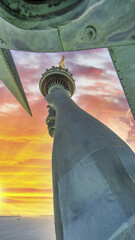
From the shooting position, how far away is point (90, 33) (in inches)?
82.2

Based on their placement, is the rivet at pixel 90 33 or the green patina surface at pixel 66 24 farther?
the rivet at pixel 90 33

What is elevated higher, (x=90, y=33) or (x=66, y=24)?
(x=66, y=24)

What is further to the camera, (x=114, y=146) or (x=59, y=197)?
(x=114, y=146)

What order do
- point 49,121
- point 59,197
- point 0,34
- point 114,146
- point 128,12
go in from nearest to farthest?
1. point 128,12
2. point 0,34
3. point 59,197
4. point 114,146
5. point 49,121

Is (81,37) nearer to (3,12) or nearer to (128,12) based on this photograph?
(128,12)

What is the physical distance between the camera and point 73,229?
4004 mm

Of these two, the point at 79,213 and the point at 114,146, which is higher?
the point at 114,146

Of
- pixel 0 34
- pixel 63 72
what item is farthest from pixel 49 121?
pixel 0 34

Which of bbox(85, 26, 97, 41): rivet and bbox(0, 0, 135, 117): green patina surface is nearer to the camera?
bbox(0, 0, 135, 117): green patina surface

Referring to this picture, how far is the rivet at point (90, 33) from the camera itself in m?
2.04

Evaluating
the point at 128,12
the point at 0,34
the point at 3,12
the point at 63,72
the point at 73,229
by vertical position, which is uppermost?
the point at 63,72

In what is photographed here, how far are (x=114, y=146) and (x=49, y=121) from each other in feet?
82.1

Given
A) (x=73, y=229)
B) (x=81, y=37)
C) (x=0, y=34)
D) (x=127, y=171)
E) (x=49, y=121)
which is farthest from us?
(x=49, y=121)

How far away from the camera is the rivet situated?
2036 millimetres
